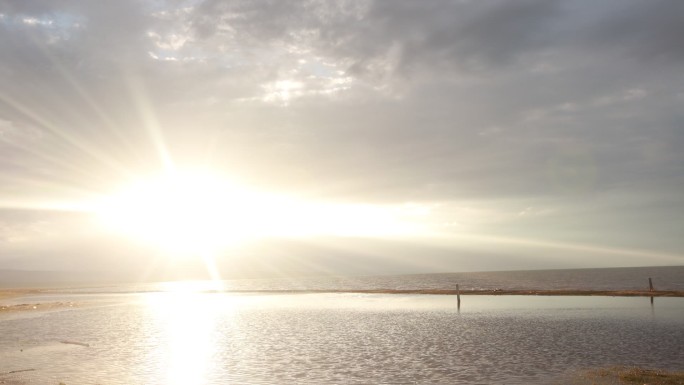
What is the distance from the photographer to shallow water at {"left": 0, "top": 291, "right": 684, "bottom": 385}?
25.8m

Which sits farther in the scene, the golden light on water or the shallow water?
the golden light on water

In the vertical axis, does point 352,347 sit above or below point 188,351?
above

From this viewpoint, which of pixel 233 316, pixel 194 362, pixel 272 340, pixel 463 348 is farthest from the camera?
pixel 233 316

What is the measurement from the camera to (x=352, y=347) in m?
35.2

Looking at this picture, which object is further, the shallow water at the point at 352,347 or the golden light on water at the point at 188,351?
the golden light on water at the point at 188,351

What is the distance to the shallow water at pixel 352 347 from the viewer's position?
2580 centimetres

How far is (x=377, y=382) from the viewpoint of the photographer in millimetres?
23453

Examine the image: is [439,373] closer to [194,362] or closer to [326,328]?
[194,362]

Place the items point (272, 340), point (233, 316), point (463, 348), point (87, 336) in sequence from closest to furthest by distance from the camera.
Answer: point (463, 348) → point (272, 340) → point (87, 336) → point (233, 316)

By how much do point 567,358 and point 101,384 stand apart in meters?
25.6

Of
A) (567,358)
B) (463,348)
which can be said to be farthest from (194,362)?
(567,358)

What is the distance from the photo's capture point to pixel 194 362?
101 feet

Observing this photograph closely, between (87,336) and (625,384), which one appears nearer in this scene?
(625,384)

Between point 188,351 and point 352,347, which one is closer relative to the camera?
point 352,347
